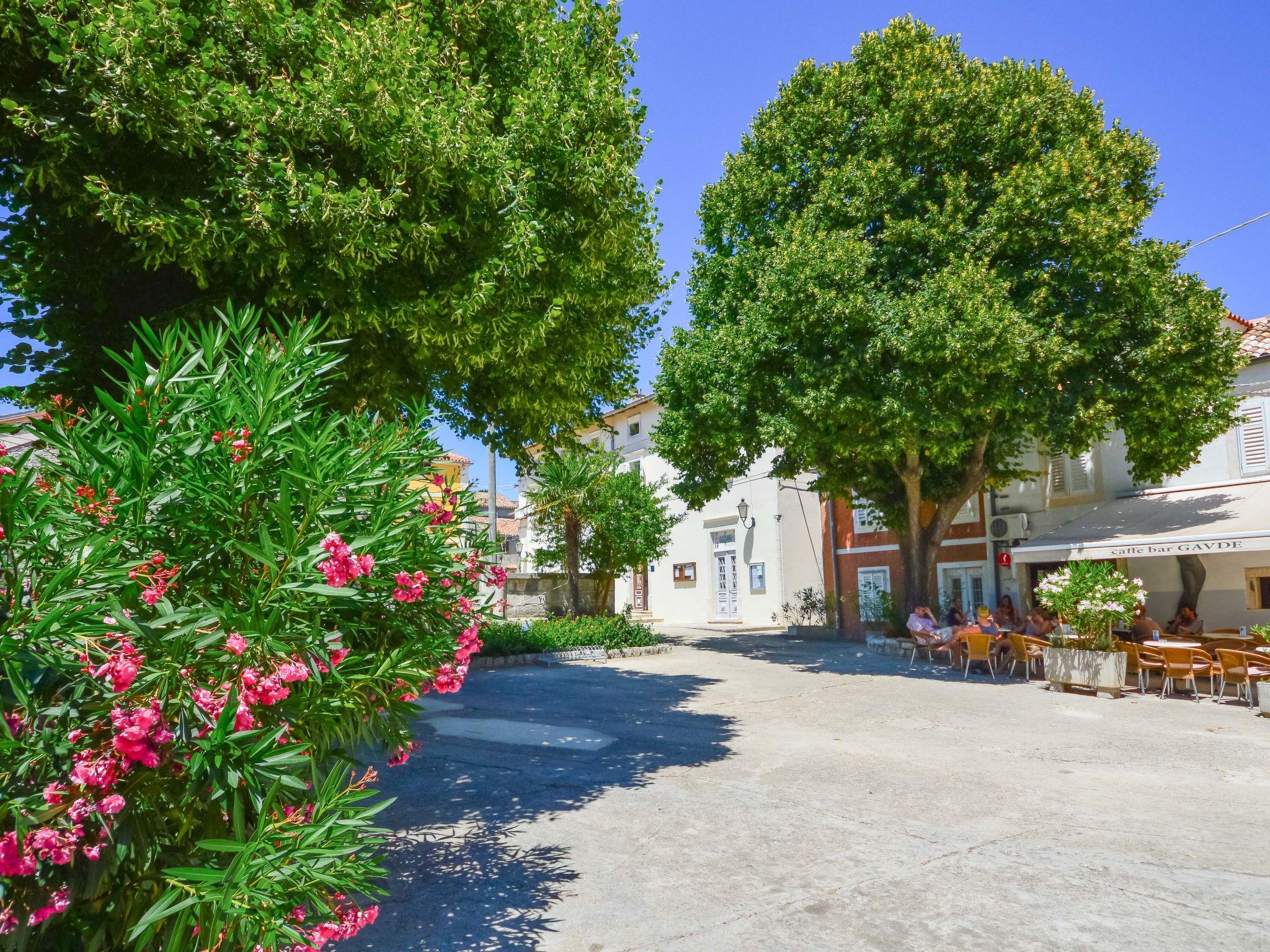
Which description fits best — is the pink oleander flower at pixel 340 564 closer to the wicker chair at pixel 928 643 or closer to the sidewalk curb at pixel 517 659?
the sidewalk curb at pixel 517 659

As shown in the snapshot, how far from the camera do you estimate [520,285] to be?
7422 mm

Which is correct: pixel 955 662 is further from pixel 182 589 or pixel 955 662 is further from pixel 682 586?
pixel 682 586

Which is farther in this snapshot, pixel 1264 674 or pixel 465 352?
pixel 1264 674

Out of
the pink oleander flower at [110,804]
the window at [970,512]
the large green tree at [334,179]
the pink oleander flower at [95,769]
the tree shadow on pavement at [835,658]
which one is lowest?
the tree shadow on pavement at [835,658]

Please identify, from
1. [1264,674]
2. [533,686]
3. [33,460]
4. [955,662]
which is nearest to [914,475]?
[955,662]

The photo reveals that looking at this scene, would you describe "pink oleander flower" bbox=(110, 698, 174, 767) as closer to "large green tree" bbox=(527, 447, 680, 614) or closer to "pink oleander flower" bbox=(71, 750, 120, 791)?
"pink oleander flower" bbox=(71, 750, 120, 791)

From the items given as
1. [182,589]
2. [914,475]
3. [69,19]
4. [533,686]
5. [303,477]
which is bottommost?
[533,686]

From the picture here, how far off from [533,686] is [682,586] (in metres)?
20.2

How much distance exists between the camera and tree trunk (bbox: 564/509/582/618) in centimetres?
2300

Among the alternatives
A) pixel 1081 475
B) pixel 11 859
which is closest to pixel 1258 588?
pixel 1081 475

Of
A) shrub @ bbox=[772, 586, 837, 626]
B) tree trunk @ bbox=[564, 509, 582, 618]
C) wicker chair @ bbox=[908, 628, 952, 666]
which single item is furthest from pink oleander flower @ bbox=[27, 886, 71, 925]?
shrub @ bbox=[772, 586, 837, 626]

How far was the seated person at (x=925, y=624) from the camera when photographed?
682 inches

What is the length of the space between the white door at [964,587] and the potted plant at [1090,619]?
8271 millimetres

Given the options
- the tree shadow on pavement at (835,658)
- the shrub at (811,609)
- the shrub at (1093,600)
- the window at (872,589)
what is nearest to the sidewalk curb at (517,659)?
the tree shadow on pavement at (835,658)
